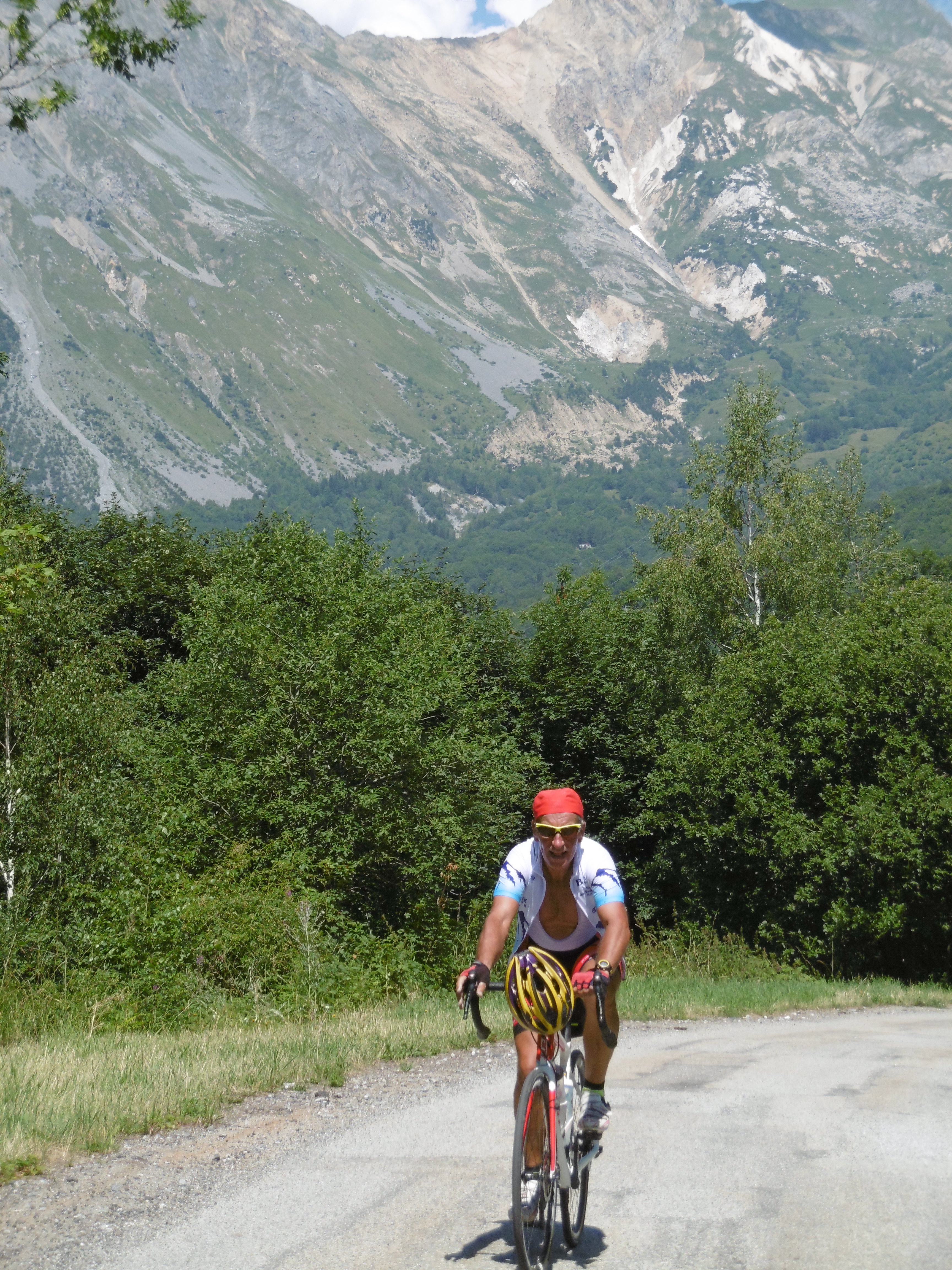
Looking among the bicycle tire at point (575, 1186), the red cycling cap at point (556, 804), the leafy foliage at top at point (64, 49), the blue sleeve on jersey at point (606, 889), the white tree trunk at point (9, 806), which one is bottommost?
the bicycle tire at point (575, 1186)

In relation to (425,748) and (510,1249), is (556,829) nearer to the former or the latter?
(510,1249)

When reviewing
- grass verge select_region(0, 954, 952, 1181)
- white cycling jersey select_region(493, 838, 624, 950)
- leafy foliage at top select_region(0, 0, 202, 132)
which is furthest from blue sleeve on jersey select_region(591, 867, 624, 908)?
leafy foliage at top select_region(0, 0, 202, 132)

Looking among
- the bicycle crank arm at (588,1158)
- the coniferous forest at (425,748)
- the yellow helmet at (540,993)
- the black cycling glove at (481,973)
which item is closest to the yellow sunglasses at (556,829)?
the yellow helmet at (540,993)

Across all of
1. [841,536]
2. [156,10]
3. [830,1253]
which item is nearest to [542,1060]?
[830,1253]

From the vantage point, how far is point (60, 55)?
966 cm

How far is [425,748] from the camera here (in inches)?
1011

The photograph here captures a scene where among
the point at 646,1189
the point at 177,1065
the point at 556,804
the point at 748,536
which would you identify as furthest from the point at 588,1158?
the point at 748,536

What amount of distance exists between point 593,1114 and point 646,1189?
0.98 meters

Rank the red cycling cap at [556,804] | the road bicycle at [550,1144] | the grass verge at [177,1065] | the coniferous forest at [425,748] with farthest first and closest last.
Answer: the coniferous forest at [425,748] < the grass verge at [177,1065] < the red cycling cap at [556,804] < the road bicycle at [550,1144]

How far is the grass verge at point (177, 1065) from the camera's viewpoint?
6.95 m

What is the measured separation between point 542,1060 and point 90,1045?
20.2ft

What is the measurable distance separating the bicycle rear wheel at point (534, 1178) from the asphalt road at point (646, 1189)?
39cm

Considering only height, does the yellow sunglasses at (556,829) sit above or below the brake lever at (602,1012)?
above

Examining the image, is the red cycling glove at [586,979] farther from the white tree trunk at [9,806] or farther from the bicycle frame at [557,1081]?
the white tree trunk at [9,806]
